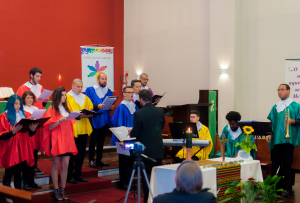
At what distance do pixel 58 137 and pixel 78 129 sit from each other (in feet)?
2.05

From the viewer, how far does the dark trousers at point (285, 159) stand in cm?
520

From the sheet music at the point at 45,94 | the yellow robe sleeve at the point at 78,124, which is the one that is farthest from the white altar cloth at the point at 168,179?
the sheet music at the point at 45,94

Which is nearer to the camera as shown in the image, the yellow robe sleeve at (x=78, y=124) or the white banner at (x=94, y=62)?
the yellow robe sleeve at (x=78, y=124)

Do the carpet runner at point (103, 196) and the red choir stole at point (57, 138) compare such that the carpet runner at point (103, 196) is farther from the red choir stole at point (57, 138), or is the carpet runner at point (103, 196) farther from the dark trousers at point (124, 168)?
the red choir stole at point (57, 138)

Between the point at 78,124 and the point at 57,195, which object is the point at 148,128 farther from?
the point at 57,195

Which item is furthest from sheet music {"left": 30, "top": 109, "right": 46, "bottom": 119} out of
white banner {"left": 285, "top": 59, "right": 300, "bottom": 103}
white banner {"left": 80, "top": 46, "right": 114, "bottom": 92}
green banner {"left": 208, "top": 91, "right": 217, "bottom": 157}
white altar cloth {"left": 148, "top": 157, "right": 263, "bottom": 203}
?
white banner {"left": 285, "top": 59, "right": 300, "bottom": 103}

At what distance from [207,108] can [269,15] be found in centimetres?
258

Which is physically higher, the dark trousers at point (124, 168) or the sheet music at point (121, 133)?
the sheet music at point (121, 133)

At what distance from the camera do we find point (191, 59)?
890 centimetres

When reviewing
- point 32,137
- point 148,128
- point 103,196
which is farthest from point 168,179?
point 32,137

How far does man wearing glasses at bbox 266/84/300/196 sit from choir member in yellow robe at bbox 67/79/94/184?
2811mm

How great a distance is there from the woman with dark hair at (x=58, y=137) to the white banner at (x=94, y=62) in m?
4.29

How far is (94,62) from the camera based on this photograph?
8.95m

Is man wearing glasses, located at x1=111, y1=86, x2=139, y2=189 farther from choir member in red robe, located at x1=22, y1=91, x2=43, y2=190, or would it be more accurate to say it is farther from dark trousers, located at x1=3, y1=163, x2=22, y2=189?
dark trousers, located at x1=3, y1=163, x2=22, y2=189
